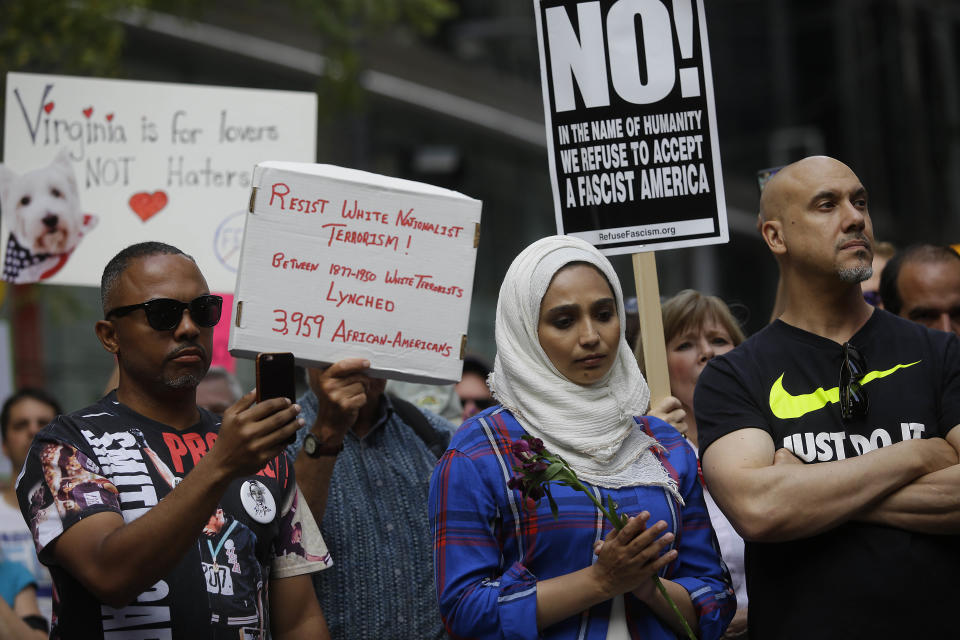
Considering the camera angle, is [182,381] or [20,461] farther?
[20,461]

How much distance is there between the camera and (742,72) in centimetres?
2541

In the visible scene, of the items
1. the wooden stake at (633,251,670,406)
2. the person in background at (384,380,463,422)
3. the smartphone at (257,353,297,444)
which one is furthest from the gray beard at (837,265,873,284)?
the person in background at (384,380,463,422)

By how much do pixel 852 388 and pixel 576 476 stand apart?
2.44 ft

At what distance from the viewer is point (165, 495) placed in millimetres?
3234

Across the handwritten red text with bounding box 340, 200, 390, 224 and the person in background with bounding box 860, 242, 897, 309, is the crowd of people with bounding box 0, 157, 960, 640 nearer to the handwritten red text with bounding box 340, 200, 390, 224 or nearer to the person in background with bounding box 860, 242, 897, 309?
the handwritten red text with bounding box 340, 200, 390, 224

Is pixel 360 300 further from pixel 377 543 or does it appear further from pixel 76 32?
pixel 76 32

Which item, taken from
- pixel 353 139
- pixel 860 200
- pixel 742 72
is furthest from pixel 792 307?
pixel 742 72

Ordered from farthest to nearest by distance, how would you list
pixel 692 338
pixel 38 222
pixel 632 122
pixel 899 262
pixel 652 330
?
pixel 38 222 < pixel 899 262 < pixel 692 338 < pixel 632 122 < pixel 652 330

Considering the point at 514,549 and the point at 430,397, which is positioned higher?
the point at 430,397

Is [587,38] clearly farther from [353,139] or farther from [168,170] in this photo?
[353,139]

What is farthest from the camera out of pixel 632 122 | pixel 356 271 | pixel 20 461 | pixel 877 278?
pixel 20 461

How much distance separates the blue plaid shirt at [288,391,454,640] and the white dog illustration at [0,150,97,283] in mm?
1528

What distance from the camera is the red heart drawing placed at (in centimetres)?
552

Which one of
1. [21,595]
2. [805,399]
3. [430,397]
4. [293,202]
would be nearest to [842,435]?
[805,399]
